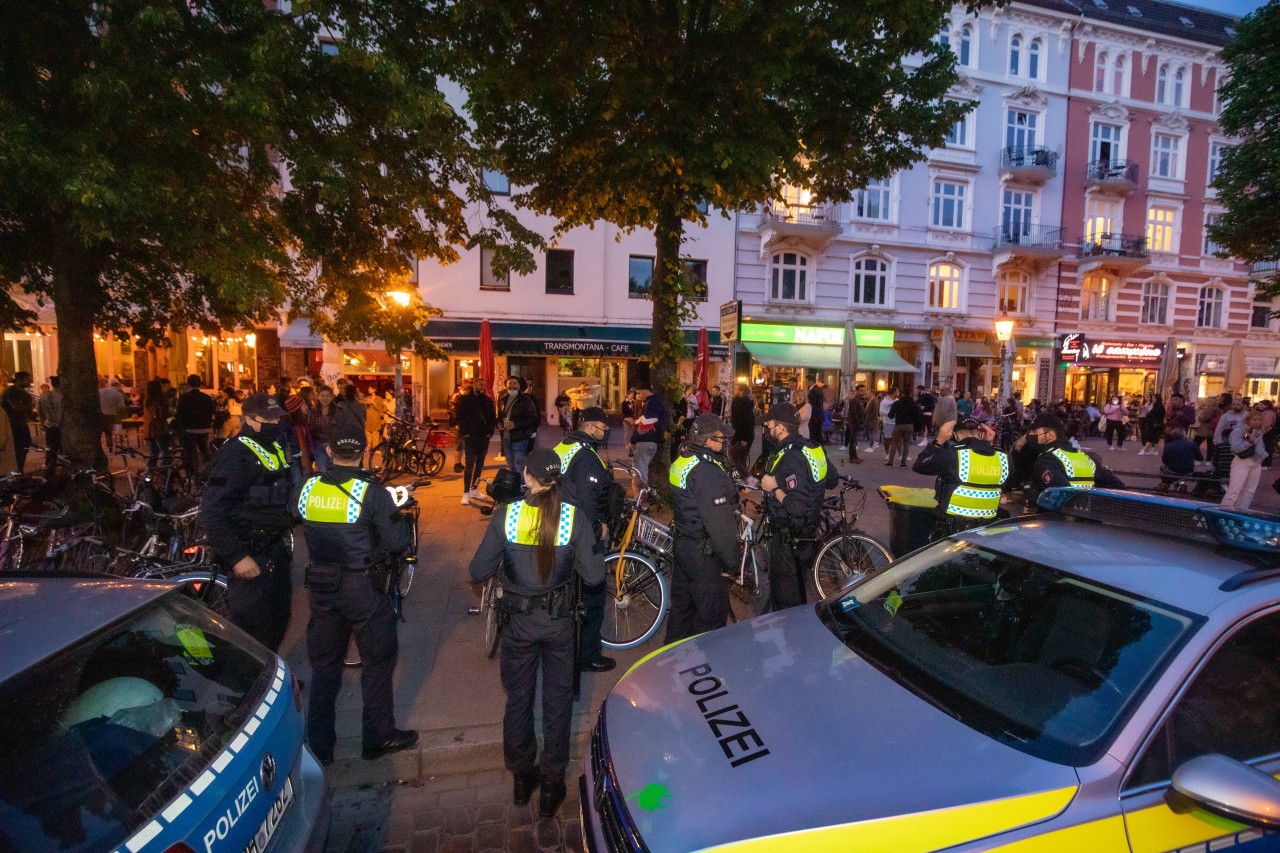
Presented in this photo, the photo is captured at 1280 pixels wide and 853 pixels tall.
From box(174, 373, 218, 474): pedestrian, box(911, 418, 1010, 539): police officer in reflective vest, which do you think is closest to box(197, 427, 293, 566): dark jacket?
box(911, 418, 1010, 539): police officer in reflective vest

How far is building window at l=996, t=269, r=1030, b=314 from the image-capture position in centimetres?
2542

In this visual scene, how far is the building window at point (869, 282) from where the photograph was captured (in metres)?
24.2

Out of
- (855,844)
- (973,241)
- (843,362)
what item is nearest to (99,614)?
(855,844)

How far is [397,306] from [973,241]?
23.7 metres

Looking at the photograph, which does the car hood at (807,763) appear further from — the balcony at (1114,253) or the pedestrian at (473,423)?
the balcony at (1114,253)

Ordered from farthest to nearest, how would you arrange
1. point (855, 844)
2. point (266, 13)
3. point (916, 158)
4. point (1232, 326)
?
point (1232, 326), point (916, 158), point (266, 13), point (855, 844)

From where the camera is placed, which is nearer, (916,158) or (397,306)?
(397,306)

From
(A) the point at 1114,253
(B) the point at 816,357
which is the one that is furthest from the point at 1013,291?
(B) the point at 816,357

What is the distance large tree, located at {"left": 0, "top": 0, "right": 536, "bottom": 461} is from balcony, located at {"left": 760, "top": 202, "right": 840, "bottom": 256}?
1644 centimetres

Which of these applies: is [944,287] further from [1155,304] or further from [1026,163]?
[1155,304]

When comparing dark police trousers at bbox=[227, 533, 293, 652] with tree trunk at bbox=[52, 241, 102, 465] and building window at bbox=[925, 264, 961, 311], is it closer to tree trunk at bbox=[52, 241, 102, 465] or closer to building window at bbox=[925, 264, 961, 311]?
tree trunk at bbox=[52, 241, 102, 465]

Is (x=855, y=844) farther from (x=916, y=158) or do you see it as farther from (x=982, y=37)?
(x=982, y=37)

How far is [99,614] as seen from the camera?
191 cm

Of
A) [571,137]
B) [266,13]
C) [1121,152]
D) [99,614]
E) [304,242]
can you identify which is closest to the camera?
[99,614]
